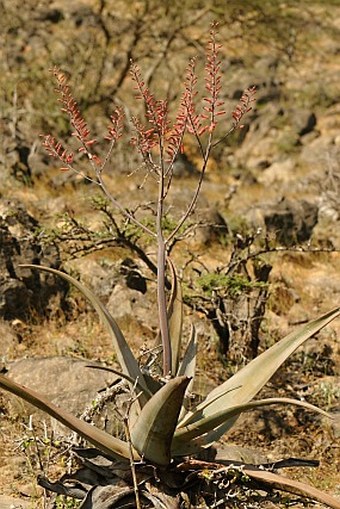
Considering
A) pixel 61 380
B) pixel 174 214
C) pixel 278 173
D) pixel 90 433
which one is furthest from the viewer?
pixel 278 173

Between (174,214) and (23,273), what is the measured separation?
2395 millimetres

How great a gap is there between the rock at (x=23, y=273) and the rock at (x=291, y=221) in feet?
10.5

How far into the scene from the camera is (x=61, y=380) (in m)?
4.08

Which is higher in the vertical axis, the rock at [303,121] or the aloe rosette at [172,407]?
the rock at [303,121]

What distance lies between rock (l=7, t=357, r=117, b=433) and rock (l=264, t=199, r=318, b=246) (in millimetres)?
4220

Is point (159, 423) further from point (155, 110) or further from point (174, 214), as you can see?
point (174, 214)

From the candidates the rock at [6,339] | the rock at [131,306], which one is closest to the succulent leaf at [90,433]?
the rock at [6,339]

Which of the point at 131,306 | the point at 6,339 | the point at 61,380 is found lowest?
the point at 61,380

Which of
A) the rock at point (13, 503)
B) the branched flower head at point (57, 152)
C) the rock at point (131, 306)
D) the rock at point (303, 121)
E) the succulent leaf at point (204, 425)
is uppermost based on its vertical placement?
the rock at point (303, 121)

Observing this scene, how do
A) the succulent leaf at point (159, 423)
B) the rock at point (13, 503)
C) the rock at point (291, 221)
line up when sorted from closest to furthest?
the succulent leaf at point (159, 423)
the rock at point (13, 503)
the rock at point (291, 221)

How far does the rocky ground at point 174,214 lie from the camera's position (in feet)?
13.2

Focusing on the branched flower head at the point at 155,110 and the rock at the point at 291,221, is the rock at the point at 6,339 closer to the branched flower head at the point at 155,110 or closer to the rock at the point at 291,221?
the branched flower head at the point at 155,110

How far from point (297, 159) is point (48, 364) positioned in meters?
9.52

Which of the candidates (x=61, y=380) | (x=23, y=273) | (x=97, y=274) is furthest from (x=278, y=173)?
(x=61, y=380)
